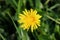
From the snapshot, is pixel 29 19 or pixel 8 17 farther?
pixel 8 17

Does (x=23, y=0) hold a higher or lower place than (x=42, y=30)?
higher

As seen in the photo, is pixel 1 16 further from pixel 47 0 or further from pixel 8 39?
pixel 47 0

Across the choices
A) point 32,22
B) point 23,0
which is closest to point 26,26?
point 32,22

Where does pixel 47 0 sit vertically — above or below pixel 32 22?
above

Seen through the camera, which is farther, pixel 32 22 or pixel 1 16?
pixel 1 16

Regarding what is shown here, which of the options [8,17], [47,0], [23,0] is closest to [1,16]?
[8,17]

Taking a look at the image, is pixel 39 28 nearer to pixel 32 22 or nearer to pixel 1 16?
pixel 32 22
